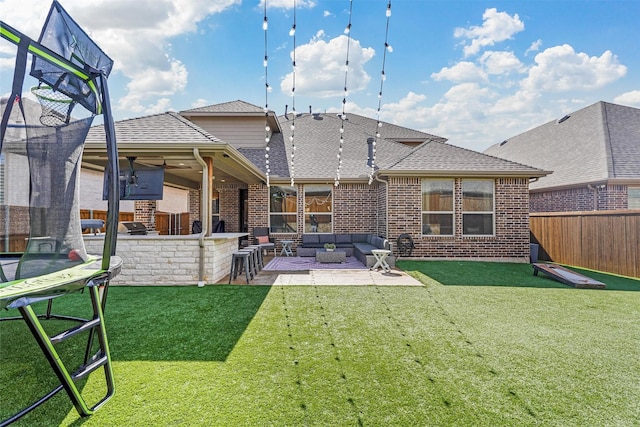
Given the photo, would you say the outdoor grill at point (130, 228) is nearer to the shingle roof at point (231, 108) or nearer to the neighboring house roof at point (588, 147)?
the shingle roof at point (231, 108)

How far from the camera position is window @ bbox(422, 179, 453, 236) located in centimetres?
1029

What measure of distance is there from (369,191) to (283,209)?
10.6ft

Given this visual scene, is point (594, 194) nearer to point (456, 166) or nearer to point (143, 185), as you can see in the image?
point (456, 166)

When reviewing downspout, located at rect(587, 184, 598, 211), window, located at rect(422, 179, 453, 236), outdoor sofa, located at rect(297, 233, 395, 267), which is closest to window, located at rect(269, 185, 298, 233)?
outdoor sofa, located at rect(297, 233, 395, 267)

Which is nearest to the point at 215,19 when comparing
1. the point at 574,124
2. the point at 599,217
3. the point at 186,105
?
the point at 186,105

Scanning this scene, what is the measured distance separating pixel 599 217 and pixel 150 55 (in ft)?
43.7

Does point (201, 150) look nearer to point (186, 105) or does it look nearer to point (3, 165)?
point (3, 165)

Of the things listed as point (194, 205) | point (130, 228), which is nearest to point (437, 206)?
point (130, 228)

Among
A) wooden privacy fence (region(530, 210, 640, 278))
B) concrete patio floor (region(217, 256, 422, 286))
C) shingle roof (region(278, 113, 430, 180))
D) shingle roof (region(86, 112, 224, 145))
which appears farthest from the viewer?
shingle roof (region(278, 113, 430, 180))

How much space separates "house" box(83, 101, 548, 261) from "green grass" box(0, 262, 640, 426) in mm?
4573

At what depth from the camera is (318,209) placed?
11.7 meters

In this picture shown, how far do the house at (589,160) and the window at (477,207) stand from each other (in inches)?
181

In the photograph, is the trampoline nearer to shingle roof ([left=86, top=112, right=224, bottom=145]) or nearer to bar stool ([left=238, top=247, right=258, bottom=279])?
shingle roof ([left=86, top=112, right=224, bottom=145])

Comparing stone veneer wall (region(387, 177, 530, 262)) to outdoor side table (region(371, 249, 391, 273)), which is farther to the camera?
stone veneer wall (region(387, 177, 530, 262))
